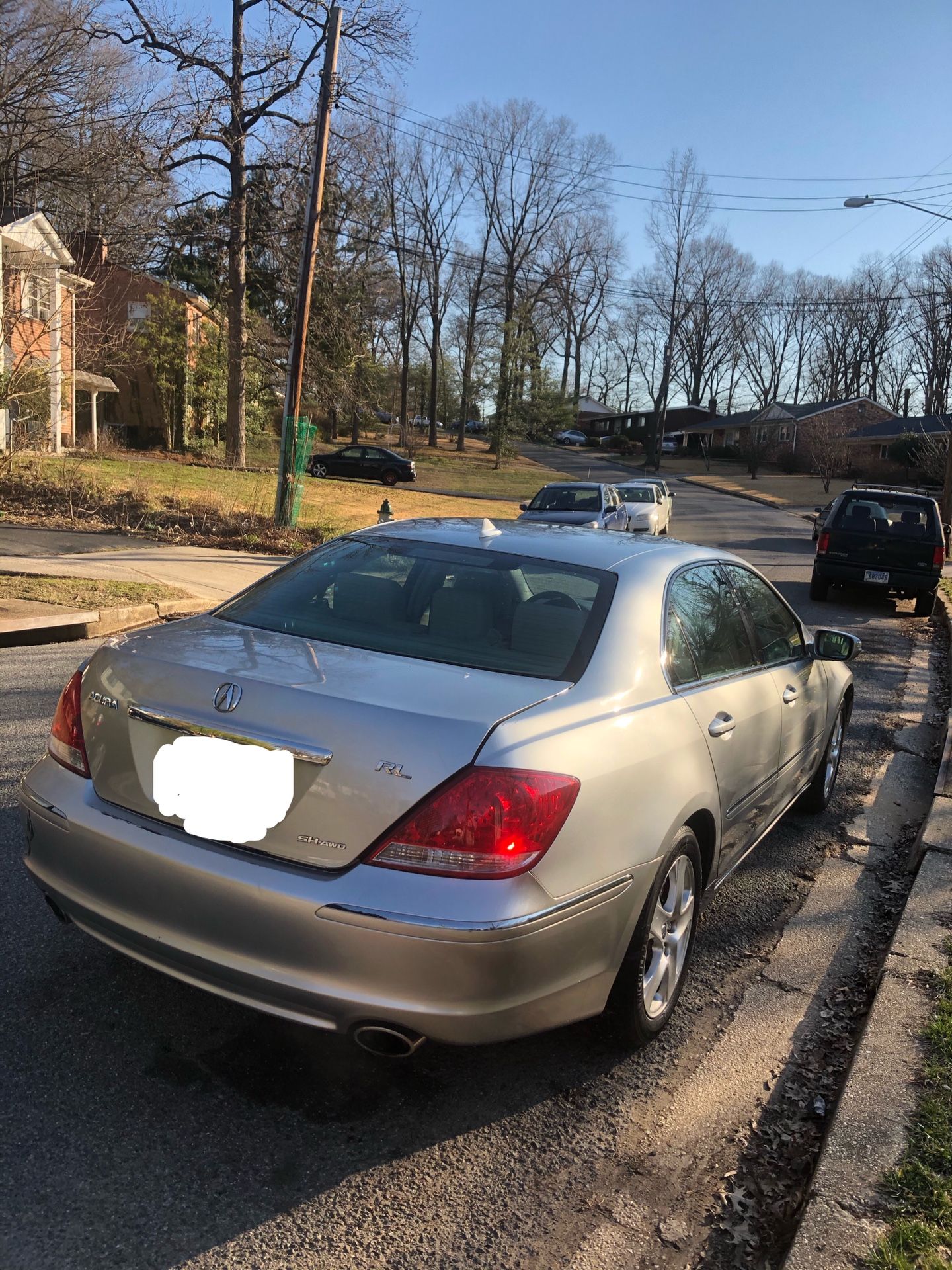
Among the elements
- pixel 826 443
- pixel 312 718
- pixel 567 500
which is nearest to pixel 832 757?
pixel 312 718

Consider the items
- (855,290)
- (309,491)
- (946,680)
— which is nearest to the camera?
(946,680)

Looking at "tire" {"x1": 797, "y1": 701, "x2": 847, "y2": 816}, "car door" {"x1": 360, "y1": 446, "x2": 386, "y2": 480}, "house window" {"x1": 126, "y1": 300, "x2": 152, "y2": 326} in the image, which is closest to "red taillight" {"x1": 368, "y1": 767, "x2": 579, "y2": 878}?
"tire" {"x1": 797, "y1": 701, "x2": 847, "y2": 816}

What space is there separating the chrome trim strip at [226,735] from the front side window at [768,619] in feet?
7.70

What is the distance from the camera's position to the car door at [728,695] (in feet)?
10.8

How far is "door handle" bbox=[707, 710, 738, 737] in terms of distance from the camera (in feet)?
10.7

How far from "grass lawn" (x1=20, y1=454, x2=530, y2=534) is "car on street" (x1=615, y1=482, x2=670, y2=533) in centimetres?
533

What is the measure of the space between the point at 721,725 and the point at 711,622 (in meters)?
0.53

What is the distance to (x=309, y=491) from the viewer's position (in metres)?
29.6

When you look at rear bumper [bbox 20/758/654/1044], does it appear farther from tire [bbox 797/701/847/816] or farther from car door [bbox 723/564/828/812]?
tire [bbox 797/701/847/816]

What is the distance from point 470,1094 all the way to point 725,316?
9299 centimetres

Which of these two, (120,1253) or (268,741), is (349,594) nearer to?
(268,741)

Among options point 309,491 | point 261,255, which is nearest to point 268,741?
point 309,491

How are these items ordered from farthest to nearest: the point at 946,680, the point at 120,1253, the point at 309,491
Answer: the point at 309,491, the point at 946,680, the point at 120,1253

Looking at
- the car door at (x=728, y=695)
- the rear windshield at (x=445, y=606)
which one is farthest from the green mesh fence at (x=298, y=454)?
the car door at (x=728, y=695)
